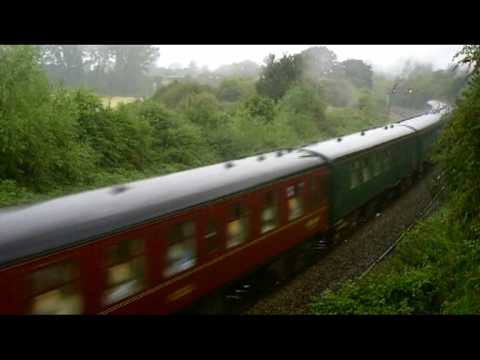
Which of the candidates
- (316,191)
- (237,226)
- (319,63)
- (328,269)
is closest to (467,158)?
(237,226)

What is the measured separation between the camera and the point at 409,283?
10.3 meters

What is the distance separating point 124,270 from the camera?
714 centimetres

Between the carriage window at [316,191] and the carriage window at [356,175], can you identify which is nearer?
the carriage window at [316,191]

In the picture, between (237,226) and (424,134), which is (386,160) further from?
(237,226)

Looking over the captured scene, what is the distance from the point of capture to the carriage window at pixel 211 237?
8828mm

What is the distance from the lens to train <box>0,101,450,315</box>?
608 cm

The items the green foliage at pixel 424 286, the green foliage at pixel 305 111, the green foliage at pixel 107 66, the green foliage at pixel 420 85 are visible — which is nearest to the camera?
the green foliage at pixel 424 286

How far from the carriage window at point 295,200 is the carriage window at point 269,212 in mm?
658

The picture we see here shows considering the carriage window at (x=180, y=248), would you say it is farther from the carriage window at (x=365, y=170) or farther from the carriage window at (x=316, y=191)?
the carriage window at (x=365, y=170)

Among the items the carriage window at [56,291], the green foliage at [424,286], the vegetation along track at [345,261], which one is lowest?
the vegetation along track at [345,261]

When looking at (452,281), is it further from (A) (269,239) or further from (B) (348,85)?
(B) (348,85)

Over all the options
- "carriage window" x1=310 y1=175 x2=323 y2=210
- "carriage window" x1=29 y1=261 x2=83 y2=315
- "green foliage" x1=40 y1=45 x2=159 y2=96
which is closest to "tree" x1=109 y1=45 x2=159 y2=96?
"green foliage" x1=40 y1=45 x2=159 y2=96

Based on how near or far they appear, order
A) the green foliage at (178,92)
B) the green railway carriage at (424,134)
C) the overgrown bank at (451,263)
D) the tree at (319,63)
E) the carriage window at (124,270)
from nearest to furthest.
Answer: the carriage window at (124,270), the overgrown bank at (451,263), the green railway carriage at (424,134), the green foliage at (178,92), the tree at (319,63)

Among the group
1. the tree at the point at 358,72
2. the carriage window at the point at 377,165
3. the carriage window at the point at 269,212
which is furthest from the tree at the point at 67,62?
the carriage window at the point at 269,212
